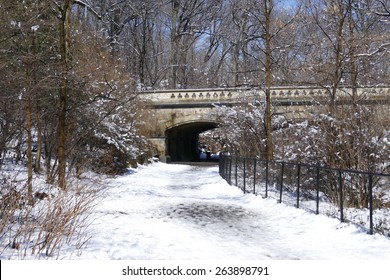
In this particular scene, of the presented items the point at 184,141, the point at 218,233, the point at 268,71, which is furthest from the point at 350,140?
the point at 184,141

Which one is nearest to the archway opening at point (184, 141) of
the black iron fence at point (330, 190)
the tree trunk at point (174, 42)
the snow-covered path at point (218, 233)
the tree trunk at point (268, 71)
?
the tree trunk at point (174, 42)

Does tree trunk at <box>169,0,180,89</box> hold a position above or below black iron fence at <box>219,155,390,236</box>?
above

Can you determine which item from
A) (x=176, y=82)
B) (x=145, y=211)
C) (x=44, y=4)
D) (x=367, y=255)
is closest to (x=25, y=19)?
(x=44, y=4)

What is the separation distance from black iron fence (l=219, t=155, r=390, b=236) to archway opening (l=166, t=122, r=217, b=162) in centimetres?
1983

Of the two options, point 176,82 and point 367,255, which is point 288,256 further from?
point 176,82

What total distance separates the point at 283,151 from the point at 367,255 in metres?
8.47

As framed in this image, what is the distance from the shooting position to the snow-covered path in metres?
6.17

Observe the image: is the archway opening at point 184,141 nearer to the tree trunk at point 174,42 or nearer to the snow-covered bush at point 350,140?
the tree trunk at point 174,42

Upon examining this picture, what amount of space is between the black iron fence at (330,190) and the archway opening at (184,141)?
19.8 meters

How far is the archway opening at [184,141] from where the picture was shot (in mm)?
33078

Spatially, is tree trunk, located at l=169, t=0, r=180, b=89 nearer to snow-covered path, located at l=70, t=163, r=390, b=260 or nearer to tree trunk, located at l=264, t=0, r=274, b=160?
tree trunk, located at l=264, t=0, r=274, b=160

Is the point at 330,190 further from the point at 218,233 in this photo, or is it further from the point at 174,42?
the point at 174,42

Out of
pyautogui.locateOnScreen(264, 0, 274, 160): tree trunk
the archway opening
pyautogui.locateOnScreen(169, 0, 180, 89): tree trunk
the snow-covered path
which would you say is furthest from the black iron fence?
pyautogui.locateOnScreen(169, 0, 180, 89): tree trunk

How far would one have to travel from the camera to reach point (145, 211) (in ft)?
32.2
